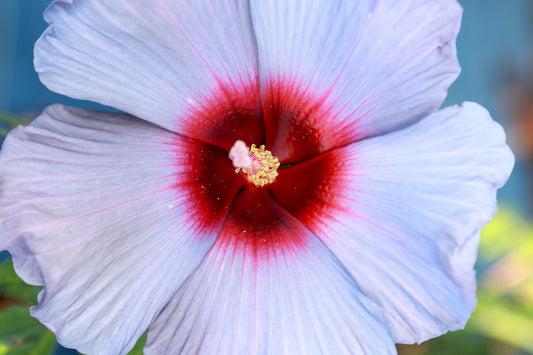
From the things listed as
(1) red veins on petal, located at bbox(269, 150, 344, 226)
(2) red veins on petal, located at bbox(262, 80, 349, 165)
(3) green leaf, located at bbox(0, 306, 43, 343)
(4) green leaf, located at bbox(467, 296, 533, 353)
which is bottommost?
(4) green leaf, located at bbox(467, 296, 533, 353)

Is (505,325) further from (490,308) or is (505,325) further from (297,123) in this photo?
(297,123)

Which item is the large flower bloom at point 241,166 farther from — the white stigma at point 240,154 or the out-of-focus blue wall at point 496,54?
the out-of-focus blue wall at point 496,54

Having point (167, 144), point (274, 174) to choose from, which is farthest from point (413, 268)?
point (167, 144)

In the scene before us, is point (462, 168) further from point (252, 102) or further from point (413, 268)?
point (252, 102)

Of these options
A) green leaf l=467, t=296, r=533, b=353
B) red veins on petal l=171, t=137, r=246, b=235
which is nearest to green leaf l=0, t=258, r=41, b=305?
red veins on petal l=171, t=137, r=246, b=235

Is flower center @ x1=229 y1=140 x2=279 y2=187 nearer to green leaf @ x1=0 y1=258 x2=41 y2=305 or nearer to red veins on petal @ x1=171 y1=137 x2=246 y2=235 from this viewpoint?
red veins on petal @ x1=171 y1=137 x2=246 y2=235

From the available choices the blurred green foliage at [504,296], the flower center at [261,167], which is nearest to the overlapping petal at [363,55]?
the flower center at [261,167]

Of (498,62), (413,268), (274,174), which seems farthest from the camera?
(498,62)
